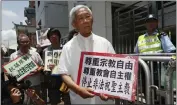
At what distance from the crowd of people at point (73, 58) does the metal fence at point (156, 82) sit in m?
0.39

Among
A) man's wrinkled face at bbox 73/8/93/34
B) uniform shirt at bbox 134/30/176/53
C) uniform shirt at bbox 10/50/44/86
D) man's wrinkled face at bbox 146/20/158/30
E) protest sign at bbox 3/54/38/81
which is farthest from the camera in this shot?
man's wrinkled face at bbox 146/20/158/30

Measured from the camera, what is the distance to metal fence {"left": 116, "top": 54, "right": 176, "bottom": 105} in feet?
8.16

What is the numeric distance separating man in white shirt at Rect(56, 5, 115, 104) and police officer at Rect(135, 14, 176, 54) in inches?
74.0

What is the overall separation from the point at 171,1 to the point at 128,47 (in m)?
1.84

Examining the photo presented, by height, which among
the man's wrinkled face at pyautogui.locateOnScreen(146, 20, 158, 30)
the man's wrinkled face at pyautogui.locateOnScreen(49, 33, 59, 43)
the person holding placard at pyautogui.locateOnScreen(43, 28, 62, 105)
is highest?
the man's wrinkled face at pyautogui.locateOnScreen(146, 20, 158, 30)

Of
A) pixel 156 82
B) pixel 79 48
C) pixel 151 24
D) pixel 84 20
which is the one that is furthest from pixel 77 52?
pixel 151 24

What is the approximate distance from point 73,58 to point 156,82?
1.09 meters

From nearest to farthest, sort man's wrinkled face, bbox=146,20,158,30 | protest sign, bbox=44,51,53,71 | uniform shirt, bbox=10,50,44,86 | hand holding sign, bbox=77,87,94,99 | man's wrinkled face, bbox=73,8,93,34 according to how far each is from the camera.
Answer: hand holding sign, bbox=77,87,94,99, man's wrinkled face, bbox=73,8,93,34, protest sign, bbox=44,51,53,71, uniform shirt, bbox=10,50,44,86, man's wrinkled face, bbox=146,20,158,30

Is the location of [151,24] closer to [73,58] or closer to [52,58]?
[52,58]

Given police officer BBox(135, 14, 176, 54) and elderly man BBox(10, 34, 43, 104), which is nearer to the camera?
police officer BBox(135, 14, 176, 54)

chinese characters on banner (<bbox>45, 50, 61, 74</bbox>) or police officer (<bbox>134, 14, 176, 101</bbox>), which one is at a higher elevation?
police officer (<bbox>134, 14, 176, 101</bbox>)

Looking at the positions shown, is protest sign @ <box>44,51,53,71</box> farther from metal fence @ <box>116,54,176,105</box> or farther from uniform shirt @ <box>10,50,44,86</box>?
metal fence @ <box>116,54,176,105</box>

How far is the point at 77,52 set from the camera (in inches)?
97.7

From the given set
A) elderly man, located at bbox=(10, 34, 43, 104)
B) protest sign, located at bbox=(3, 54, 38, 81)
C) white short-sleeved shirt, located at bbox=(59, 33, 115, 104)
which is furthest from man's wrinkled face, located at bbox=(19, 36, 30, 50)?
white short-sleeved shirt, located at bbox=(59, 33, 115, 104)
